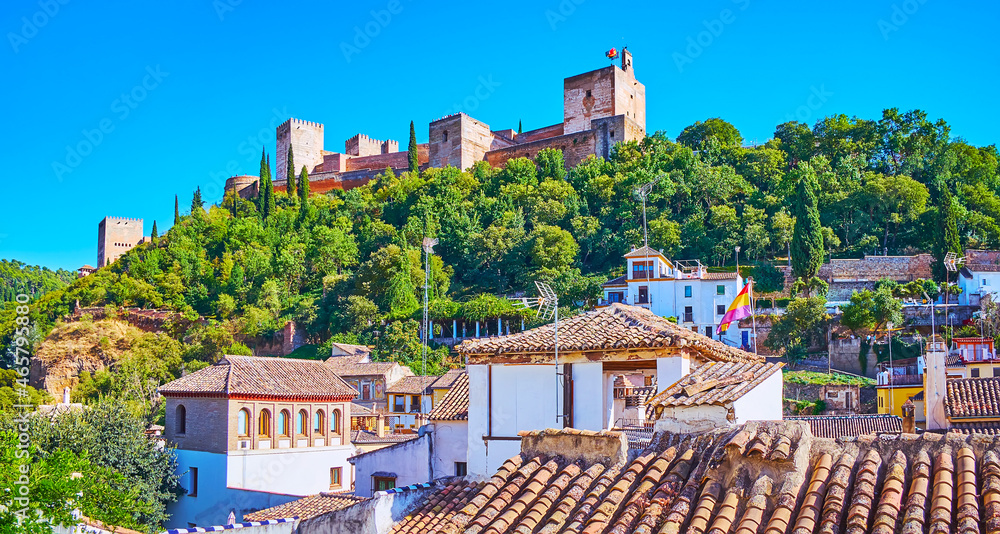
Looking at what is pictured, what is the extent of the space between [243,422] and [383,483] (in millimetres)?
8963

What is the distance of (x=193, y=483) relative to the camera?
25969 mm

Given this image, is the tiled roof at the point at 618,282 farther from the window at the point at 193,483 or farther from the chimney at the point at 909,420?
the window at the point at 193,483

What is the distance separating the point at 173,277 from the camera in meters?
69.4

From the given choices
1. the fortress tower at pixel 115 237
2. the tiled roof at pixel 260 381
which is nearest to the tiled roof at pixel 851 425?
the tiled roof at pixel 260 381

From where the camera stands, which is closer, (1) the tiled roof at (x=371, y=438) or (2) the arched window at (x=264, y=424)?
(2) the arched window at (x=264, y=424)

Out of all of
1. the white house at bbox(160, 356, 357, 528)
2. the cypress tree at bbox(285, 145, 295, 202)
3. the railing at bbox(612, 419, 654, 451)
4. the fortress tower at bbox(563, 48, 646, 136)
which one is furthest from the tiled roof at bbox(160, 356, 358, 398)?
the cypress tree at bbox(285, 145, 295, 202)

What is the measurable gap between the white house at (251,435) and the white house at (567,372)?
14516 mm

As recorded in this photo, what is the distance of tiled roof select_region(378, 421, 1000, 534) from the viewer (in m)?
4.95

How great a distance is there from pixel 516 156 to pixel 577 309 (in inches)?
1246

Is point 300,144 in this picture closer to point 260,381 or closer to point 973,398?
point 260,381

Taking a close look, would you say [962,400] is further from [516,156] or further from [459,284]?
[516,156]

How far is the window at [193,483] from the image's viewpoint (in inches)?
1008

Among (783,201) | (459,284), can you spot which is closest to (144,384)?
(459,284)

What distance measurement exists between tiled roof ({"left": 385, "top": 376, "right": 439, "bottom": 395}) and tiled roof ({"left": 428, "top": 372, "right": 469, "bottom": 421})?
19.9m
